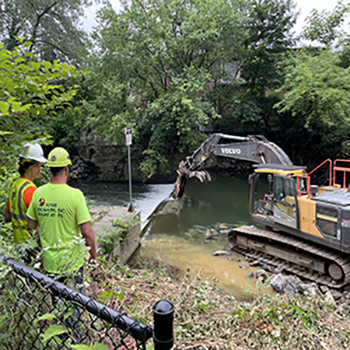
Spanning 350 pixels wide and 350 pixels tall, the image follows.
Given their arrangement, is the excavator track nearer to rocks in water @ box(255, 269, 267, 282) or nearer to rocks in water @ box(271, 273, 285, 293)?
rocks in water @ box(255, 269, 267, 282)

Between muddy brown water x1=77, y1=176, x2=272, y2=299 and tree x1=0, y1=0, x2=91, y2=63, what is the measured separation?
801cm

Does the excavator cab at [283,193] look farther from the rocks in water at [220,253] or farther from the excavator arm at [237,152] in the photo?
the rocks in water at [220,253]

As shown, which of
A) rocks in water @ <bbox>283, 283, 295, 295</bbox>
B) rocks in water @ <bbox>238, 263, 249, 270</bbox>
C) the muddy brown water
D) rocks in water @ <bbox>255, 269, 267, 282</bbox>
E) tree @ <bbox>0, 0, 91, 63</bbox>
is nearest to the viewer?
rocks in water @ <bbox>283, 283, 295, 295</bbox>

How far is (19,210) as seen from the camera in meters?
2.76

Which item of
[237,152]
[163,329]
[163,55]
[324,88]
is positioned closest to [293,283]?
[237,152]

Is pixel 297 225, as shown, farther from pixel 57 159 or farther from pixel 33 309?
pixel 33 309

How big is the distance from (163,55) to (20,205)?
12297 millimetres

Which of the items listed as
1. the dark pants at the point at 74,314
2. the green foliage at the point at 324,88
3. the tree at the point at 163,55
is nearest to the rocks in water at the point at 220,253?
the dark pants at the point at 74,314

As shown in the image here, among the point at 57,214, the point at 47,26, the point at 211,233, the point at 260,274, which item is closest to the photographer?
the point at 57,214

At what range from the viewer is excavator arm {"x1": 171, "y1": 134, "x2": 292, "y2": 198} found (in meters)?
6.76

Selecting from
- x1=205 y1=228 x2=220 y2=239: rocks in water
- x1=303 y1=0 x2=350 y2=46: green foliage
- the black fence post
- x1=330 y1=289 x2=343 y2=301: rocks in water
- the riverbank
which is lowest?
x1=330 y1=289 x2=343 y2=301: rocks in water

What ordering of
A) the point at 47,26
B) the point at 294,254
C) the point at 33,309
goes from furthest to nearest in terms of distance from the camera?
1. the point at 47,26
2. the point at 294,254
3. the point at 33,309

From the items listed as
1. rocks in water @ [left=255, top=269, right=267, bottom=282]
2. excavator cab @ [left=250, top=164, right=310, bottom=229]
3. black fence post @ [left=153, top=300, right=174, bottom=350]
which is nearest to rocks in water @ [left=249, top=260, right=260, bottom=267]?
rocks in water @ [left=255, top=269, right=267, bottom=282]

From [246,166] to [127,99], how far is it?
9.64 m
